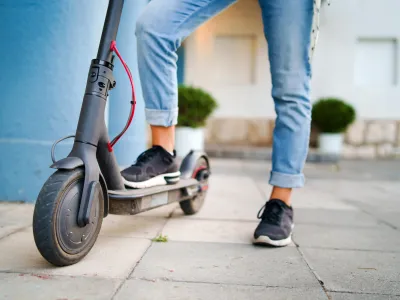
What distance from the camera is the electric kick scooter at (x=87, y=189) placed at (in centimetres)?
124

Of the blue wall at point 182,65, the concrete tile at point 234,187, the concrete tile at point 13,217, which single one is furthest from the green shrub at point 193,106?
the concrete tile at point 13,217

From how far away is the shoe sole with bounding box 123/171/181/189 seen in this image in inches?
63.1

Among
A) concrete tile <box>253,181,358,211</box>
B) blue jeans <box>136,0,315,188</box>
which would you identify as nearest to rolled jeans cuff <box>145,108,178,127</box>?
blue jeans <box>136,0,315,188</box>

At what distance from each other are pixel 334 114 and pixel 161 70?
6700 mm

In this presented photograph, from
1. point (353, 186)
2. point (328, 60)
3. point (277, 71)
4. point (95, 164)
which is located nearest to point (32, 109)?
point (95, 164)

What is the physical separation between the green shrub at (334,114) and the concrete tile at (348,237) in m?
5.97

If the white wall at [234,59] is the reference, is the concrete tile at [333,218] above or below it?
below

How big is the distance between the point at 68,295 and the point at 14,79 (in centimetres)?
156

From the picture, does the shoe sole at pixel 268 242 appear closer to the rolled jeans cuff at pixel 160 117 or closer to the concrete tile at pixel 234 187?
the rolled jeans cuff at pixel 160 117

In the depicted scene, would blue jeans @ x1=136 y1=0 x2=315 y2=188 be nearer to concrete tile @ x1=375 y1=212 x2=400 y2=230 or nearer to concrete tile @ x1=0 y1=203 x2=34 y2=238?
concrete tile @ x1=0 y1=203 x2=34 y2=238

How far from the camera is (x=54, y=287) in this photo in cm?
118

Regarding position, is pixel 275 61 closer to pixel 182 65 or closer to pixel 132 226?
pixel 132 226

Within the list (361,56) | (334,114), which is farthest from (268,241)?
(361,56)

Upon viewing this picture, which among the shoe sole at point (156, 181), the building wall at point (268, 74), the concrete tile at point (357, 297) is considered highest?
the building wall at point (268, 74)
